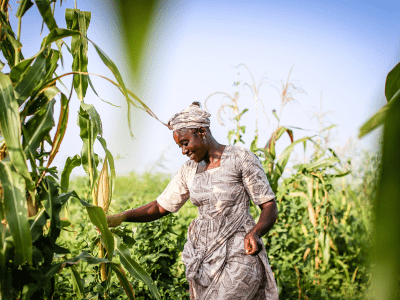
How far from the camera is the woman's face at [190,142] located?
191 cm

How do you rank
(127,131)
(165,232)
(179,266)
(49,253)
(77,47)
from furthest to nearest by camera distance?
(179,266) < (165,232) < (77,47) < (49,253) < (127,131)

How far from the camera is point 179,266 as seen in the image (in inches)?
125

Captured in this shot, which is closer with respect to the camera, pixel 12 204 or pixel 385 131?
pixel 385 131

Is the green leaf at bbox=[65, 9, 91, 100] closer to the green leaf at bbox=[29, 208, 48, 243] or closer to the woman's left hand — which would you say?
the green leaf at bbox=[29, 208, 48, 243]

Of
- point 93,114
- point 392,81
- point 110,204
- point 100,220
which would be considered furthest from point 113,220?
point 392,81

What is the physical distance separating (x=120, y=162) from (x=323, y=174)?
347cm

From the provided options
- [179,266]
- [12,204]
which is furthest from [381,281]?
[179,266]

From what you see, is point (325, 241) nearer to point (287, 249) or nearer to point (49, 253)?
point (287, 249)

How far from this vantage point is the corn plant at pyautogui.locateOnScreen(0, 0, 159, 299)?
114cm

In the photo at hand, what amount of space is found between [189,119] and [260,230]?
622 millimetres

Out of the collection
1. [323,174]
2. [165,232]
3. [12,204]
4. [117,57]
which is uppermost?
[117,57]

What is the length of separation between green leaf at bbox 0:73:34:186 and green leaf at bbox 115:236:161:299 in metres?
0.56

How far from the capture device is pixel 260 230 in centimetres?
180

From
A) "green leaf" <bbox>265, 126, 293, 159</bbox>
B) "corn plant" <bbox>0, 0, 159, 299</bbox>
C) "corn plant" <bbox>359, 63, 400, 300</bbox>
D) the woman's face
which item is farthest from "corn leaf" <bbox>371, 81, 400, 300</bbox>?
"green leaf" <bbox>265, 126, 293, 159</bbox>
